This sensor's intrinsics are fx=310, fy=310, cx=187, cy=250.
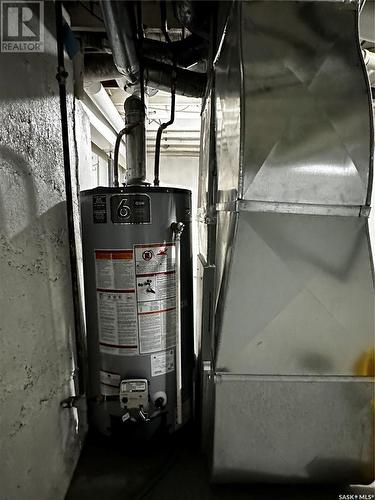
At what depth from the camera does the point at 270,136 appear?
41.5 inches

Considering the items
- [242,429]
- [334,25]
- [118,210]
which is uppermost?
[334,25]

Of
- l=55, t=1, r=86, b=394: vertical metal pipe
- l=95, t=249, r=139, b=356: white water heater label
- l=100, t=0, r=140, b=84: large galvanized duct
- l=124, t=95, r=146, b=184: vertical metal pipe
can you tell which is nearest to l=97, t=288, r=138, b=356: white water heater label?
l=95, t=249, r=139, b=356: white water heater label

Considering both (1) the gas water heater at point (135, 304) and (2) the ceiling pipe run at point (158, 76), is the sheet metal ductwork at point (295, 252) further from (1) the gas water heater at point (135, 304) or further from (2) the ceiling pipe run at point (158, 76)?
(2) the ceiling pipe run at point (158, 76)

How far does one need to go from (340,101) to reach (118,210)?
94cm

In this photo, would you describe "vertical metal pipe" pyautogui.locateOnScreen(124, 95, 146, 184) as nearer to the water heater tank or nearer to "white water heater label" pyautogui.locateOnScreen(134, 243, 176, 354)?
the water heater tank

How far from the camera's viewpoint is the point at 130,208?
4.42 feet

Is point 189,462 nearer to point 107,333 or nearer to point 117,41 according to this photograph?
point 107,333

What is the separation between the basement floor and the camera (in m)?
1.25

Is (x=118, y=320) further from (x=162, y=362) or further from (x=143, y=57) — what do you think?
(x=143, y=57)

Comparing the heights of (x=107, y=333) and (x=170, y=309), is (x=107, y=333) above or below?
below

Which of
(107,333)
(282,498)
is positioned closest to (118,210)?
(107,333)

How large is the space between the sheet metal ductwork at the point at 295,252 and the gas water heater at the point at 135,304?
13.3 inches

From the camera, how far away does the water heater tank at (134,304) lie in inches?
53.2

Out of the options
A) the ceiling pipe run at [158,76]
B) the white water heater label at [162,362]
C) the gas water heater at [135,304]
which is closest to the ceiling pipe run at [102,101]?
the ceiling pipe run at [158,76]
